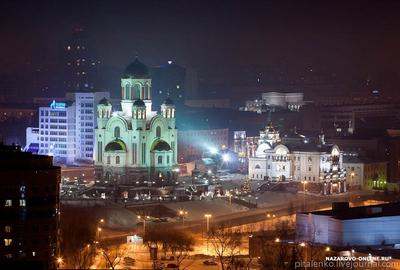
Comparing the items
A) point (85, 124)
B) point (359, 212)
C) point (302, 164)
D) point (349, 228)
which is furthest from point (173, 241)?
point (85, 124)

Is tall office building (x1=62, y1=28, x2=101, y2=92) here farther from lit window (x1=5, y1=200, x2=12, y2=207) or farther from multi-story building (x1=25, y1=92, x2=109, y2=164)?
lit window (x1=5, y1=200, x2=12, y2=207)

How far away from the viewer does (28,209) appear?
29.9 m

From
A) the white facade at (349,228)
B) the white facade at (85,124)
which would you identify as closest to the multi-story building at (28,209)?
the white facade at (349,228)

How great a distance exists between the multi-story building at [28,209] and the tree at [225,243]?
410cm

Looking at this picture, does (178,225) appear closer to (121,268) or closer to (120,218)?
(120,218)

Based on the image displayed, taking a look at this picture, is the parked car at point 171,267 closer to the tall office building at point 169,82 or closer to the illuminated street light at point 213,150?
the illuminated street light at point 213,150

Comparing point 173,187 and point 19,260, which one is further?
point 173,187

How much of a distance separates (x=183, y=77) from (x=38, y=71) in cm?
1117

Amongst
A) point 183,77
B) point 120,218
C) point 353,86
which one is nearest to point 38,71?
point 183,77

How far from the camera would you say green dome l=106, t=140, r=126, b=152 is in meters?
48.3

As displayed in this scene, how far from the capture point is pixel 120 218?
4075cm

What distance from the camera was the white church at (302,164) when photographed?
5172 cm

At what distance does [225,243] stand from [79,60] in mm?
48464

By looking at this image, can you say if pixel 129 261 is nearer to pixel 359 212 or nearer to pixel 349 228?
pixel 349 228
